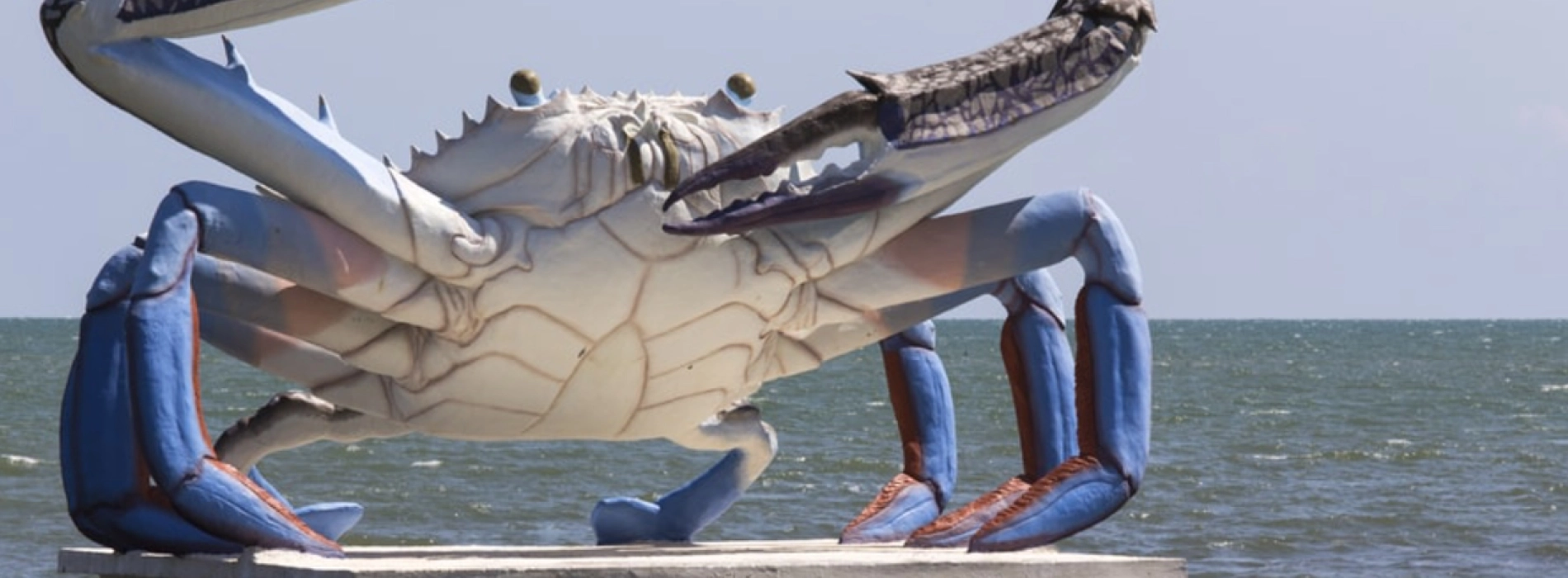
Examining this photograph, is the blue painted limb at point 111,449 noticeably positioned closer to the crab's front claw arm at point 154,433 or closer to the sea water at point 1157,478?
the crab's front claw arm at point 154,433

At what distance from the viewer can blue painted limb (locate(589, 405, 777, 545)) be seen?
9234 mm

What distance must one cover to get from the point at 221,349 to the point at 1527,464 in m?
19.4

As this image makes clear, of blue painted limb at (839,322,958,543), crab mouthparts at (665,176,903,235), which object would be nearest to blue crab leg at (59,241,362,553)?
crab mouthparts at (665,176,903,235)

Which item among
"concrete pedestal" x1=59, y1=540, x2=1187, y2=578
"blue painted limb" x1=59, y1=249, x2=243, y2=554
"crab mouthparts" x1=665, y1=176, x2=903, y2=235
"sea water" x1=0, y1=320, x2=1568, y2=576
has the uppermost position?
"crab mouthparts" x1=665, y1=176, x2=903, y2=235

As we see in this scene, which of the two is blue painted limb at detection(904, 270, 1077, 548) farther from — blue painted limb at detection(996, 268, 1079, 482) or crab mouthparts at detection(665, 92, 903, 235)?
crab mouthparts at detection(665, 92, 903, 235)

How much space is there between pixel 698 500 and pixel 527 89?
1.94 meters

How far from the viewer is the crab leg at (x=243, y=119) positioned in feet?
24.2

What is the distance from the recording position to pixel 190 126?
7.47 m

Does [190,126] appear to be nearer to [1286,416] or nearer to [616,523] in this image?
[616,523]

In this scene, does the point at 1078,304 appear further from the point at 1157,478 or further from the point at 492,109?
the point at 1157,478

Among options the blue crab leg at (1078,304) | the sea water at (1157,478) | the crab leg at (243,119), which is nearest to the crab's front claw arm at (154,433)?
the crab leg at (243,119)

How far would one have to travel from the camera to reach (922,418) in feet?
29.4

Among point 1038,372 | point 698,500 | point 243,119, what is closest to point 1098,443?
point 1038,372

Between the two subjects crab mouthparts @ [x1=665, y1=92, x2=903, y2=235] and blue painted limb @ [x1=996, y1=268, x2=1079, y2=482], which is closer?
crab mouthparts @ [x1=665, y1=92, x2=903, y2=235]
